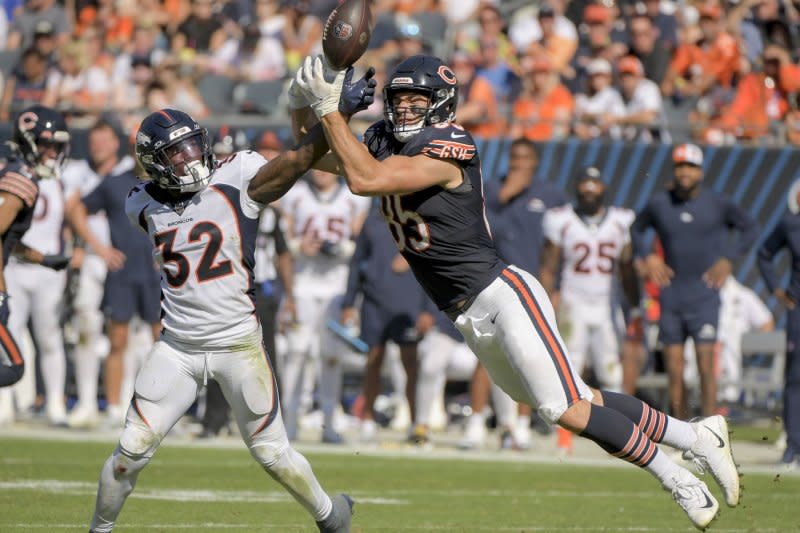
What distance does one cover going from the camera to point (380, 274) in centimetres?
1175

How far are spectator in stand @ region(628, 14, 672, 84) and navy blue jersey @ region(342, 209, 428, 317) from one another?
14.2 ft

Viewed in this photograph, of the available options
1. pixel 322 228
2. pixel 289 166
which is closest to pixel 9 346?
pixel 289 166

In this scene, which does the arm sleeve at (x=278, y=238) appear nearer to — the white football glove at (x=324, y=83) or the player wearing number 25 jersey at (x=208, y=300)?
the player wearing number 25 jersey at (x=208, y=300)

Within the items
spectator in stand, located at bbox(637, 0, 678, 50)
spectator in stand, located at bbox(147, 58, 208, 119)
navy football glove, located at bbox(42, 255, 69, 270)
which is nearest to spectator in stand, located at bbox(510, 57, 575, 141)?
spectator in stand, located at bbox(637, 0, 678, 50)

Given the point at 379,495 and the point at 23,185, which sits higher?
the point at 23,185

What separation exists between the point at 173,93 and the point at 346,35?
33.2 ft

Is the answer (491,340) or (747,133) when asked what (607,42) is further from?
(491,340)

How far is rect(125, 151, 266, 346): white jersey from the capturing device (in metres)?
6.10

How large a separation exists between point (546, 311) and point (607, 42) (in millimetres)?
9482

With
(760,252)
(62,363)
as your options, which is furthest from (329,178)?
(760,252)

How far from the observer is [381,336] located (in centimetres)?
1166

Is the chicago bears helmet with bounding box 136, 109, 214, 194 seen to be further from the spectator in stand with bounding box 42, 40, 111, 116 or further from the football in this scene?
the spectator in stand with bounding box 42, 40, 111, 116

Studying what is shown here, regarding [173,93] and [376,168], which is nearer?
[376,168]

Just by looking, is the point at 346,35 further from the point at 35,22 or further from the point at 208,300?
the point at 35,22
